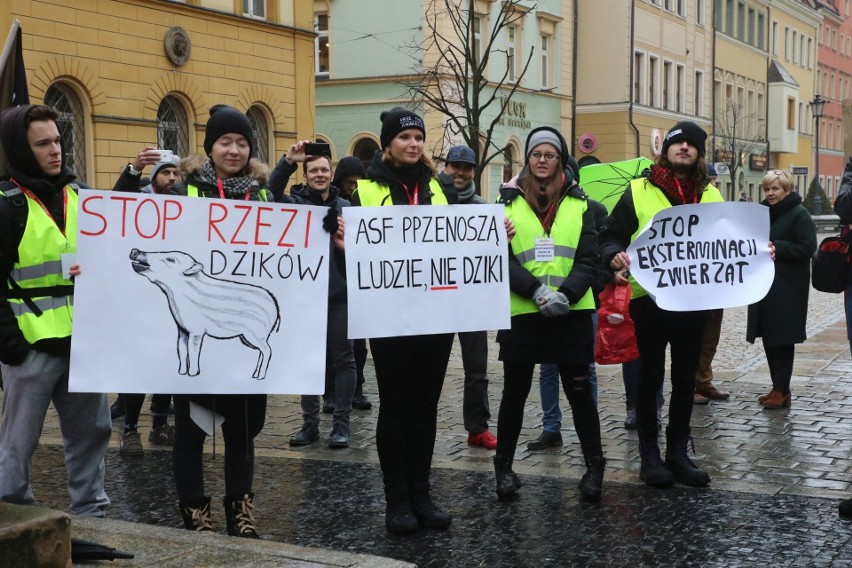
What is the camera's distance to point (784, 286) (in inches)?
375

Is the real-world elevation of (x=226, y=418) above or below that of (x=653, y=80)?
below

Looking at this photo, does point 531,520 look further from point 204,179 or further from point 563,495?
point 204,179

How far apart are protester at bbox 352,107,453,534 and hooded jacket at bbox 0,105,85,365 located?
144 cm

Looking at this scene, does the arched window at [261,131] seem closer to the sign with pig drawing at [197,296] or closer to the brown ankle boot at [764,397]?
the brown ankle boot at [764,397]

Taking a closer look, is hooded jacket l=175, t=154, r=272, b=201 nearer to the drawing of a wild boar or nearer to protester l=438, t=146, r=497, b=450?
the drawing of a wild boar

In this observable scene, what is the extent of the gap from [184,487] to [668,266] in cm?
295

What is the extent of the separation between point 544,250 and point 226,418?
197cm

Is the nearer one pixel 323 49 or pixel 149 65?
pixel 149 65

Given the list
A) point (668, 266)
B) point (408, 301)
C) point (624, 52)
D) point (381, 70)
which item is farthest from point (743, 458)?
point (624, 52)

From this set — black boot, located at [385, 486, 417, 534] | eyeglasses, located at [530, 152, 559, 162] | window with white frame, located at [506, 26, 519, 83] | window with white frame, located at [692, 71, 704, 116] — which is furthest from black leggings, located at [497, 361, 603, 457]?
window with white frame, located at [692, 71, 704, 116]

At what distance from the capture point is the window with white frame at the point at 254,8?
76.7ft

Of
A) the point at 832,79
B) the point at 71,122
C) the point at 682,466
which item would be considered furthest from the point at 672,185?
the point at 832,79

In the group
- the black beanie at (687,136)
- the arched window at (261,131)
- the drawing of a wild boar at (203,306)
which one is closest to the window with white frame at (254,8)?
the arched window at (261,131)

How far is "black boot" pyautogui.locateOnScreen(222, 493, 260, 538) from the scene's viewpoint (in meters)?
5.29
